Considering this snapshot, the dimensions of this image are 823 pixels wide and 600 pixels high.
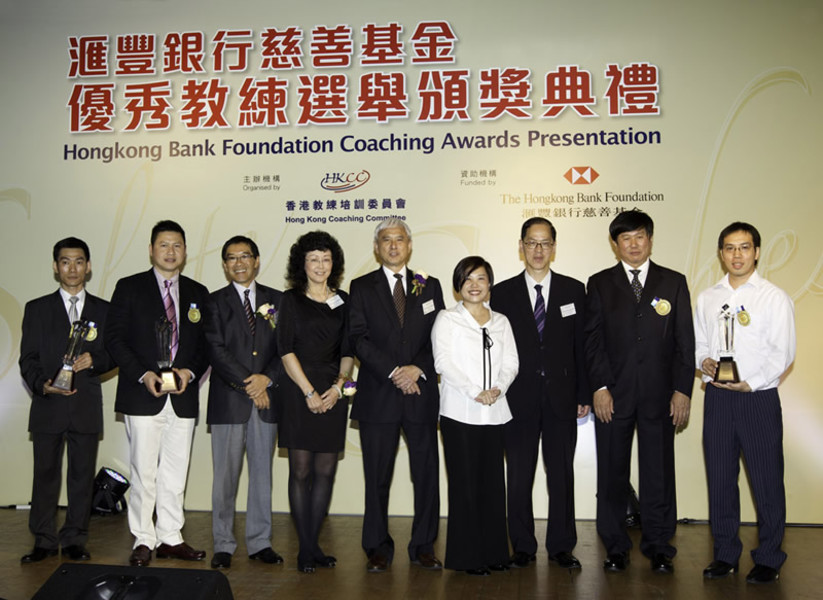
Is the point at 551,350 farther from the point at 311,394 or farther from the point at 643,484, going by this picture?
the point at 311,394

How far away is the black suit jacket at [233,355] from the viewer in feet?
14.3

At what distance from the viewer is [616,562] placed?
13.7ft

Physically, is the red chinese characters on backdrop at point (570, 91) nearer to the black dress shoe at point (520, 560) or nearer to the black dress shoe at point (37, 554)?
the black dress shoe at point (520, 560)

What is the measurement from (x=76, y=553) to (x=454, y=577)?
86.2 inches

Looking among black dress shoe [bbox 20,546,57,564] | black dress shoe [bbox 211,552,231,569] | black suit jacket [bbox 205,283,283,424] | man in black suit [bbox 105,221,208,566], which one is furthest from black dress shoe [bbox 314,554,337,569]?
black dress shoe [bbox 20,546,57,564]

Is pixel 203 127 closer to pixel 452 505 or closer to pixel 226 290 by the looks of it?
pixel 226 290

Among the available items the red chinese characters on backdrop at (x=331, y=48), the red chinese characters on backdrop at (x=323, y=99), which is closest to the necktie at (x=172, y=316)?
the red chinese characters on backdrop at (x=323, y=99)

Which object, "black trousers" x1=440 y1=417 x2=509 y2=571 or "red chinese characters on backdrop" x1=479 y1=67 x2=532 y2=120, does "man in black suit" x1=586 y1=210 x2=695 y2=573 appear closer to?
"black trousers" x1=440 y1=417 x2=509 y2=571

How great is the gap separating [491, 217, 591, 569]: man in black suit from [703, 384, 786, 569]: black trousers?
717 millimetres

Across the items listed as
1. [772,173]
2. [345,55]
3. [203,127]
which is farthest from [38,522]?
[772,173]

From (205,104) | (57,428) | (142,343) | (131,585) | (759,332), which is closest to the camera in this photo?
(131,585)

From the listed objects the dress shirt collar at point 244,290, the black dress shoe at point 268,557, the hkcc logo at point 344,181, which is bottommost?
the black dress shoe at point 268,557

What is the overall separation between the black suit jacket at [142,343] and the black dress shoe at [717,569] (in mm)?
2943

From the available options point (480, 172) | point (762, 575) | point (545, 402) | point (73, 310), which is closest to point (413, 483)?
point (545, 402)
